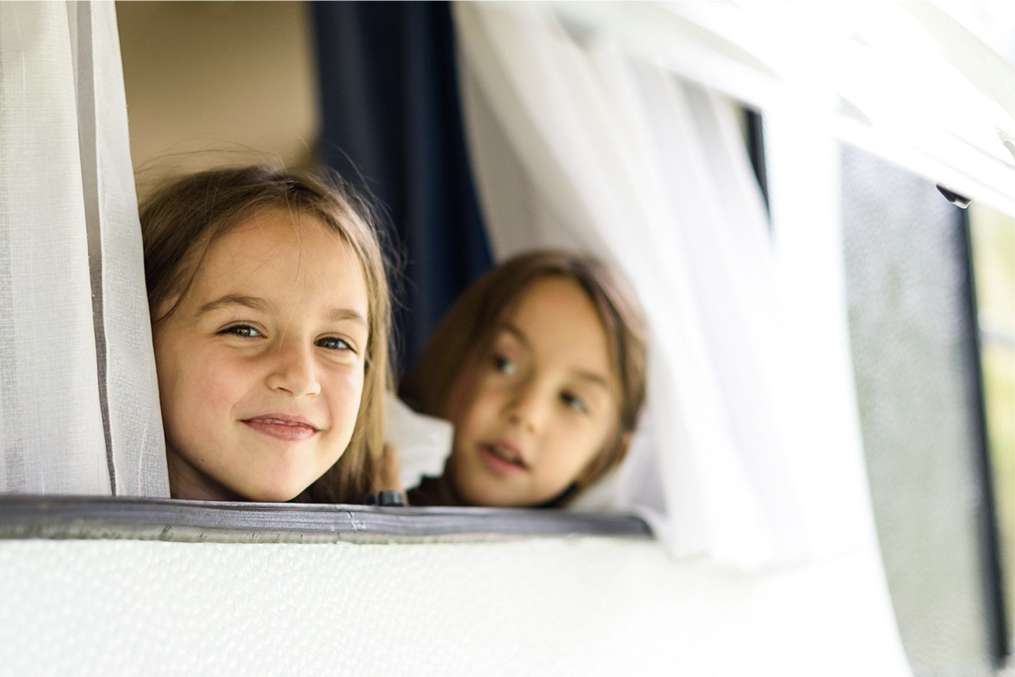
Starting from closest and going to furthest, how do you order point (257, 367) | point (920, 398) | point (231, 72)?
point (257, 367) → point (920, 398) → point (231, 72)

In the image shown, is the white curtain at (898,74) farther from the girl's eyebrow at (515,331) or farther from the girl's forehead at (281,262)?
the girl's eyebrow at (515,331)

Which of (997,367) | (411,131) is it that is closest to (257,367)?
(411,131)

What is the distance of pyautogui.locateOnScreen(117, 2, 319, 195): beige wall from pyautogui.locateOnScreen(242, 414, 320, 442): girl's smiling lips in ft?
2.67

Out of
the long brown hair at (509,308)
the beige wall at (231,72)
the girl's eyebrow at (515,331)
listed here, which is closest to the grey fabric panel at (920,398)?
the long brown hair at (509,308)

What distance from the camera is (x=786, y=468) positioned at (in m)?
1.42

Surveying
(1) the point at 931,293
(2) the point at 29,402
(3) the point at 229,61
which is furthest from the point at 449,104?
(2) the point at 29,402

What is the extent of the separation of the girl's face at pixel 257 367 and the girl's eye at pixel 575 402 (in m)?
0.53

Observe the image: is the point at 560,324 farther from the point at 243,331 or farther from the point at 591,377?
the point at 243,331

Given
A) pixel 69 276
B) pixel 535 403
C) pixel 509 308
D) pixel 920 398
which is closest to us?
pixel 69 276

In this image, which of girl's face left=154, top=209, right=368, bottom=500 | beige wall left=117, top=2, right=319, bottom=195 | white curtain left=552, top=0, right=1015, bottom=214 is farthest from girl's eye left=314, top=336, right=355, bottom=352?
beige wall left=117, top=2, right=319, bottom=195

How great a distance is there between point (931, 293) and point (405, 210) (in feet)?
2.80

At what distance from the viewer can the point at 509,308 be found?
4.85ft

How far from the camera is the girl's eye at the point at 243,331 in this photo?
2.86 ft

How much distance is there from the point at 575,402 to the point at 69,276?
80 centimetres
